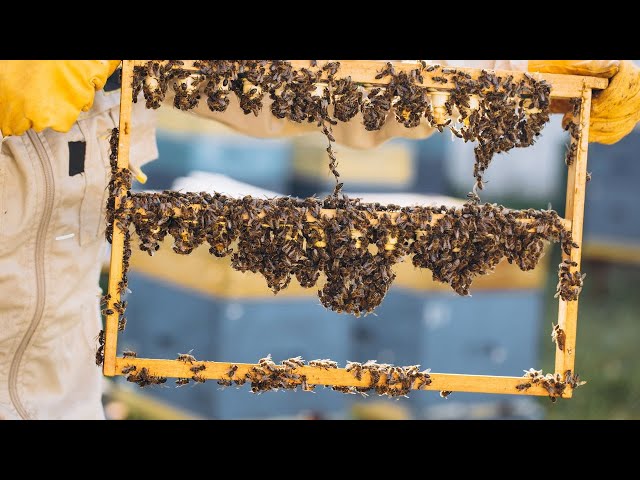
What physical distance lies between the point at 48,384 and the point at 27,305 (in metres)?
0.44

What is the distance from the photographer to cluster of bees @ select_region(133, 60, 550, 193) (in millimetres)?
2822

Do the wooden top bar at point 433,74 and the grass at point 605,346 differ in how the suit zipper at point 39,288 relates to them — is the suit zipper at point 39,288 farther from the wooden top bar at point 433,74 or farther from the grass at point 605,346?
the grass at point 605,346

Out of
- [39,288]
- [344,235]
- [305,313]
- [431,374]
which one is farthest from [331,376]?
[305,313]

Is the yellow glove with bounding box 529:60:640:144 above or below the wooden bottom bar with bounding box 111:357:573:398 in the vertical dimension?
above

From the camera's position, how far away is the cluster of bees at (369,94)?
9.26ft

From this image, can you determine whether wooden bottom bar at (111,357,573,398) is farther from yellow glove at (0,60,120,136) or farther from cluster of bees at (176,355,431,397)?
yellow glove at (0,60,120,136)

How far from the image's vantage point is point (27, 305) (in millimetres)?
3414

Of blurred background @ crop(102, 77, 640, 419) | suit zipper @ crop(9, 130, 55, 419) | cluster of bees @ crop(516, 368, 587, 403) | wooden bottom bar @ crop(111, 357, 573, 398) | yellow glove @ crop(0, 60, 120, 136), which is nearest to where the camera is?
yellow glove @ crop(0, 60, 120, 136)

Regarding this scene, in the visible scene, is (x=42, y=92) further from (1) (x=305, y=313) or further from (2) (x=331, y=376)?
(1) (x=305, y=313)

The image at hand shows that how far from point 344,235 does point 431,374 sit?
656 millimetres

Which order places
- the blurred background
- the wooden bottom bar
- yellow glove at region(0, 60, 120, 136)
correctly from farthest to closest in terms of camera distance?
the blurred background, the wooden bottom bar, yellow glove at region(0, 60, 120, 136)

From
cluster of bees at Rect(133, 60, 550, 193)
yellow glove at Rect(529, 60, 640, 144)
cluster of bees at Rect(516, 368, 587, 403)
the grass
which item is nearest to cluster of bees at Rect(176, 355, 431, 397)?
cluster of bees at Rect(516, 368, 587, 403)

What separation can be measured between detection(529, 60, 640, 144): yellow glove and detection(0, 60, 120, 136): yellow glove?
1.93 meters

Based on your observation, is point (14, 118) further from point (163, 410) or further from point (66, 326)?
point (163, 410)
